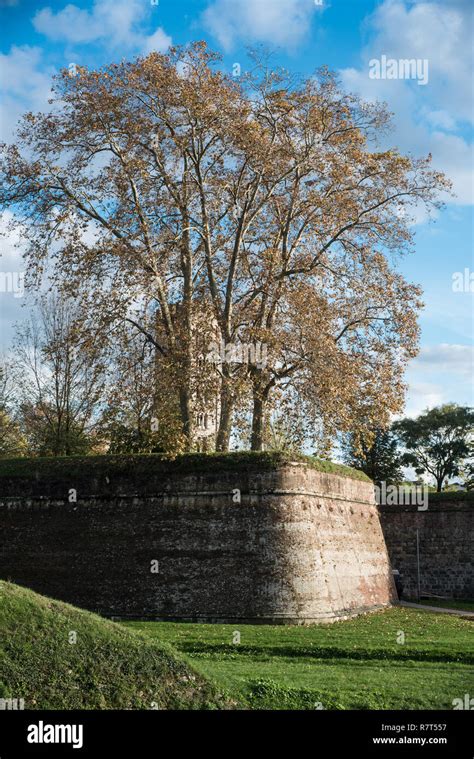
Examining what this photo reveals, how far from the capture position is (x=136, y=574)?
76.6ft

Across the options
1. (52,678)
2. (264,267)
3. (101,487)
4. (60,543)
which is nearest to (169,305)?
(264,267)

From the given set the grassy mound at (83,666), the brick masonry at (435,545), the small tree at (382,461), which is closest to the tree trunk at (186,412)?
the grassy mound at (83,666)

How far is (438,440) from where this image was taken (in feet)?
197

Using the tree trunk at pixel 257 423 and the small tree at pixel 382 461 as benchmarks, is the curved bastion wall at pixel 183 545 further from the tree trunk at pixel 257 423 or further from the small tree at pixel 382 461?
the small tree at pixel 382 461

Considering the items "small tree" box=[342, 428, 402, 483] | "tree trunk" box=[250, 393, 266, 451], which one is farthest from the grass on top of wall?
"small tree" box=[342, 428, 402, 483]

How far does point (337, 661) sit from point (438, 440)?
45.1m

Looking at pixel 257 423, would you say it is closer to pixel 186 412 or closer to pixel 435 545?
pixel 186 412

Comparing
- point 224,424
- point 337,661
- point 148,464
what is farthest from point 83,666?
point 224,424

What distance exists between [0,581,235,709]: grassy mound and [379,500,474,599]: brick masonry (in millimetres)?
24666

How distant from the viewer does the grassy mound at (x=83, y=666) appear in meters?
10.9

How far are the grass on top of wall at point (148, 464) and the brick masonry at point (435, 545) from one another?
37.0 ft

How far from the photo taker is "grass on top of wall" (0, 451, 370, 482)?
2395 cm

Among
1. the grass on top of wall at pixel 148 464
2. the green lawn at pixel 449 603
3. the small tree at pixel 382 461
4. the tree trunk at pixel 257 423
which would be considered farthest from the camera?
the small tree at pixel 382 461
